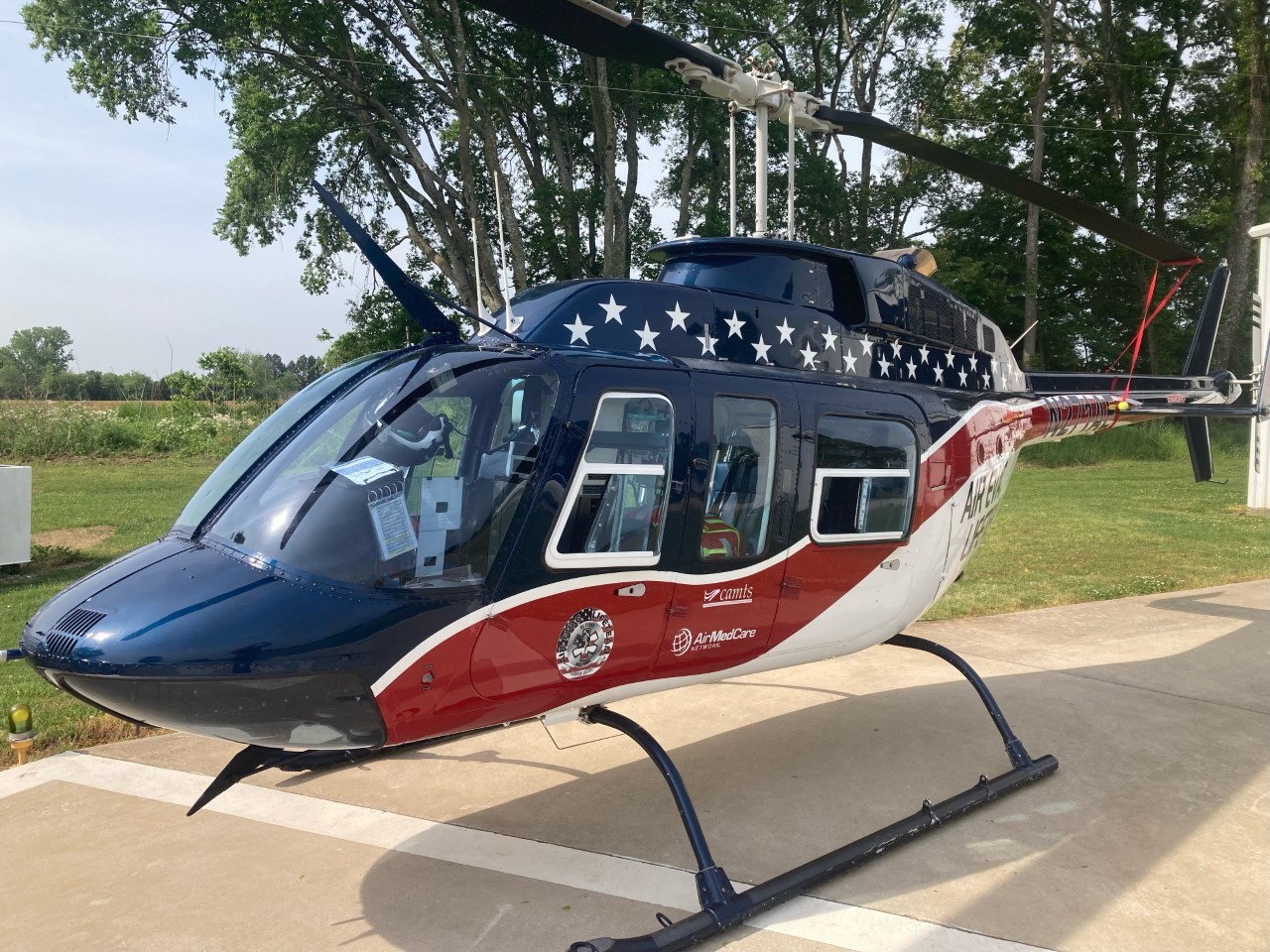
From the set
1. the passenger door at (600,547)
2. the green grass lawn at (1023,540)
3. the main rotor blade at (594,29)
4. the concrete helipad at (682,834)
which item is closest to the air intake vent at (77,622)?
the passenger door at (600,547)

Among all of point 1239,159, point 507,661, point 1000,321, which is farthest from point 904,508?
point 1239,159

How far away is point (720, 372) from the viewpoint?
148 inches

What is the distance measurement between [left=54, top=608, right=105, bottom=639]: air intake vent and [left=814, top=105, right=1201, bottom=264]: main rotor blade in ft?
14.6

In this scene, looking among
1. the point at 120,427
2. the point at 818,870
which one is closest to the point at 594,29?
the point at 818,870

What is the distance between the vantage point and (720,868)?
3.48 meters

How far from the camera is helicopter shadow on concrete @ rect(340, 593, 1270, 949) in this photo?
3600 mm

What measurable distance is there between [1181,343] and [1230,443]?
8.73 metres

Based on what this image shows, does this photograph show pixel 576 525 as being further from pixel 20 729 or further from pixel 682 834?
pixel 20 729

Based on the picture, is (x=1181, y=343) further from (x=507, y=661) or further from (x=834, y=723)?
(x=507, y=661)

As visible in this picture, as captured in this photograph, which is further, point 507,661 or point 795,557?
point 795,557

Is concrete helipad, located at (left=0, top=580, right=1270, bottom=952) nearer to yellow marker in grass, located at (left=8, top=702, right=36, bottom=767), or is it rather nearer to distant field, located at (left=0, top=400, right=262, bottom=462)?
yellow marker in grass, located at (left=8, top=702, right=36, bottom=767)

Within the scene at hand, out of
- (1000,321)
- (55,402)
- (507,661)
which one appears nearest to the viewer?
(507,661)

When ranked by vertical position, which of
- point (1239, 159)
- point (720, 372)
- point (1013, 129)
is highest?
point (1013, 129)

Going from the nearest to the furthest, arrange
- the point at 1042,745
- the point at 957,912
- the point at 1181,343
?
the point at 957,912 → the point at 1042,745 → the point at 1181,343
